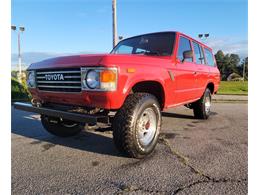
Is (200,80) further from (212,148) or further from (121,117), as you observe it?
(121,117)

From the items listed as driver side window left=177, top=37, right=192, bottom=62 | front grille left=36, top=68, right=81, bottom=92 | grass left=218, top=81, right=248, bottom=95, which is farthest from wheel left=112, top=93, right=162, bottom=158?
grass left=218, top=81, right=248, bottom=95

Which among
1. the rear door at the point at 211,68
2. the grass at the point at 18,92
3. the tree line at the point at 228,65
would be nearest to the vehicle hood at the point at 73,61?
the rear door at the point at 211,68

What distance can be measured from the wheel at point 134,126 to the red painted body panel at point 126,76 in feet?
0.48

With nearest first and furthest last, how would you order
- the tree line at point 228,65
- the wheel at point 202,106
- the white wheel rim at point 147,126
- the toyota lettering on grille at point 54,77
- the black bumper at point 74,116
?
the black bumper at point 74,116 < the toyota lettering on grille at point 54,77 < the white wheel rim at point 147,126 < the wheel at point 202,106 < the tree line at point 228,65

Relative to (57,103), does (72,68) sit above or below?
above

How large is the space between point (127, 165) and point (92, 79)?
120 centimetres

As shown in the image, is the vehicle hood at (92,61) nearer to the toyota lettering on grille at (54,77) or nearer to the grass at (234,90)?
the toyota lettering on grille at (54,77)

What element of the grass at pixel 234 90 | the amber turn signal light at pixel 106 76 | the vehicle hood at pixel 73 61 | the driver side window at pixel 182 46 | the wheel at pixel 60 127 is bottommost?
the wheel at pixel 60 127

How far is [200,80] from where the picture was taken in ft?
18.2

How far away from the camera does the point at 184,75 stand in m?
4.60

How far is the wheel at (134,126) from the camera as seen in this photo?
9.84 feet

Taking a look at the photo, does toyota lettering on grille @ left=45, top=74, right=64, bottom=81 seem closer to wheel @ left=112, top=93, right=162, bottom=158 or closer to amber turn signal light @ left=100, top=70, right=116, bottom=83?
amber turn signal light @ left=100, top=70, right=116, bottom=83

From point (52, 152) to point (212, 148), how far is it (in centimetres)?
252
